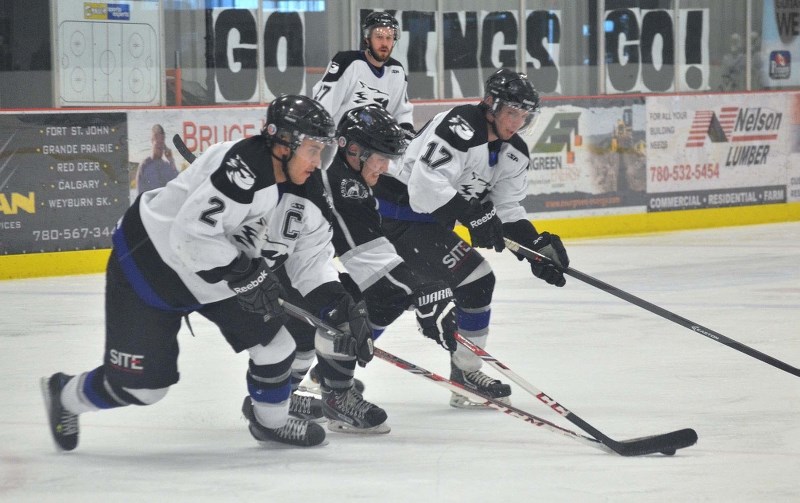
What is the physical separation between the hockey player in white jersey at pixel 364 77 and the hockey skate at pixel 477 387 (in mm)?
1651

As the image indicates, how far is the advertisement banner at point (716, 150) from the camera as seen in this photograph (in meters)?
10.3

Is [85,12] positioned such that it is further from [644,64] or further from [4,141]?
[644,64]

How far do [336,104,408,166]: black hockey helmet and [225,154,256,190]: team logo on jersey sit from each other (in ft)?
1.91

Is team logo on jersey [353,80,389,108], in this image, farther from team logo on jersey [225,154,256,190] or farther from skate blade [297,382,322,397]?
team logo on jersey [225,154,256,190]

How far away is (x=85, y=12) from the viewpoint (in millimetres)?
8680

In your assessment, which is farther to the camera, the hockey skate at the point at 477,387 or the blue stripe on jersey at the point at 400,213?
the blue stripe on jersey at the point at 400,213

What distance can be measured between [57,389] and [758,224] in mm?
8121

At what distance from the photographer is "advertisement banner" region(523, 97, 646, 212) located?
383 inches

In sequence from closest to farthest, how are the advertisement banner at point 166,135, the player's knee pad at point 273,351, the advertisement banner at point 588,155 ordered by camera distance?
the player's knee pad at point 273,351 < the advertisement banner at point 166,135 < the advertisement banner at point 588,155

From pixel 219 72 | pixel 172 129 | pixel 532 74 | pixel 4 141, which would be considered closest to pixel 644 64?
pixel 532 74

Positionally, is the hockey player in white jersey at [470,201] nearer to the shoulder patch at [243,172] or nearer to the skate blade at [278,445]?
the skate blade at [278,445]

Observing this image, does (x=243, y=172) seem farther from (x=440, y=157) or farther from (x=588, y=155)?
(x=588, y=155)

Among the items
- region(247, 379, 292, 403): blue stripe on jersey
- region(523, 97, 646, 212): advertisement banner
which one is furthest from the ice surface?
region(523, 97, 646, 212): advertisement banner

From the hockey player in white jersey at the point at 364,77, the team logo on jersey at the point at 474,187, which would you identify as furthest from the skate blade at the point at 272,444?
the hockey player in white jersey at the point at 364,77
